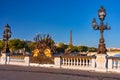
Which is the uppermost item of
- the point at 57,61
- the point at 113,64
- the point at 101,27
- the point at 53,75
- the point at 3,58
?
the point at 101,27

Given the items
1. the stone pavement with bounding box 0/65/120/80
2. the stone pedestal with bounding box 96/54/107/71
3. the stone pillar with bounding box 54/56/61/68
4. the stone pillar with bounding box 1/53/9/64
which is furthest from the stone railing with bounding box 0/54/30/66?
the stone pedestal with bounding box 96/54/107/71

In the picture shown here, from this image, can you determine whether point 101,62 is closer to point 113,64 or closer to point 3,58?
point 113,64

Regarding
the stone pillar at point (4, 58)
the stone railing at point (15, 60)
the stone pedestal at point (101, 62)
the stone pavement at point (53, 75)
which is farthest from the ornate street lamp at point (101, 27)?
the stone pillar at point (4, 58)

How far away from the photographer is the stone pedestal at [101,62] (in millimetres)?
23953

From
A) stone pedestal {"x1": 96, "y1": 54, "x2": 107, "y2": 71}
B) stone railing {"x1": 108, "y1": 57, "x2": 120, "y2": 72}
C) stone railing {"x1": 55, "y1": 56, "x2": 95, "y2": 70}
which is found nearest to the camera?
stone railing {"x1": 108, "y1": 57, "x2": 120, "y2": 72}

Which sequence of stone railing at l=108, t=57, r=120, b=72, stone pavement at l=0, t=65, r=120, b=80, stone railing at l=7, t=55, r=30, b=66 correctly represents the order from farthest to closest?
stone railing at l=7, t=55, r=30, b=66 → stone railing at l=108, t=57, r=120, b=72 → stone pavement at l=0, t=65, r=120, b=80

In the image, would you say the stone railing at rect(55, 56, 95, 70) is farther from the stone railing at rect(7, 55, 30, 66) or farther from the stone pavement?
the stone railing at rect(7, 55, 30, 66)

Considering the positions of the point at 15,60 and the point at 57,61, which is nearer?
the point at 57,61

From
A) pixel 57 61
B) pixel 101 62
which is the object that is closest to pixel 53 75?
pixel 101 62

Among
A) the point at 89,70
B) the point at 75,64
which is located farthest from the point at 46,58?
the point at 89,70

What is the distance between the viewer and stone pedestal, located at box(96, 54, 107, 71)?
2395 centimetres

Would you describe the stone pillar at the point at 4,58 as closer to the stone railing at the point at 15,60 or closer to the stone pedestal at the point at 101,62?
the stone railing at the point at 15,60

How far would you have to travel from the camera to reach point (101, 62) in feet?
79.1

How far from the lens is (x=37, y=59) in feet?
100
